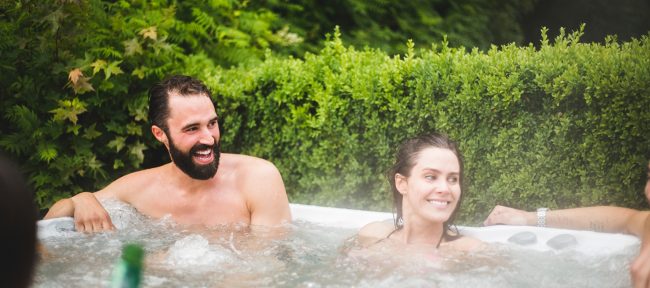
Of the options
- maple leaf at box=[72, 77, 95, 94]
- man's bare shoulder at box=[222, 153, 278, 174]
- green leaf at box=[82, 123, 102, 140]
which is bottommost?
man's bare shoulder at box=[222, 153, 278, 174]

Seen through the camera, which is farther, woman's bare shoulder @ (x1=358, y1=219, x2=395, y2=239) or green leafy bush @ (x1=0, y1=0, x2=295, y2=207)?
green leafy bush @ (x1=0, y1=0, x2=295, y2=207)

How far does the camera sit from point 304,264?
3.79 meters

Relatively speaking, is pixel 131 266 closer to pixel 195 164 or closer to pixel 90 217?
pixel 195 164

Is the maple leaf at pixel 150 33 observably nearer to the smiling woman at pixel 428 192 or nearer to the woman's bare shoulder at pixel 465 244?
the smiling woman at pixel 428 192

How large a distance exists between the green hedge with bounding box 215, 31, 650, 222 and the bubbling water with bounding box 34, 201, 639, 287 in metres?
0.79

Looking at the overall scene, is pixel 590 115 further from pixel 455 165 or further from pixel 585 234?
pixel 455 165

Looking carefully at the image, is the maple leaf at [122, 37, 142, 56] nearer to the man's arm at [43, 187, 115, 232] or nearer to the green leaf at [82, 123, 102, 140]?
the green leaf at [82, 123, 102, 140]

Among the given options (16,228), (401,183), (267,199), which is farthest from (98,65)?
(16,228)

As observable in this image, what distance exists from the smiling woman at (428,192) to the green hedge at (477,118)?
0.95 m

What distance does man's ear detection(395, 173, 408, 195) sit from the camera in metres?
3.81

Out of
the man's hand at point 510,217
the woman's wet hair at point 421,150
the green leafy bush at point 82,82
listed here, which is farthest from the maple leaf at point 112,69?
the man's hand at point 510,217

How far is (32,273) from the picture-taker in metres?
1.17

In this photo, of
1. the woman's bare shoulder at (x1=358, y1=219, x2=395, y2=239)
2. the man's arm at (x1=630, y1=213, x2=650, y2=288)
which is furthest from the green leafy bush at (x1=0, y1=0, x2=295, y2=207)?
the man's arm at (x1=630, y1=213, x2=650, y2=288)

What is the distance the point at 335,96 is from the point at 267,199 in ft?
4.24
